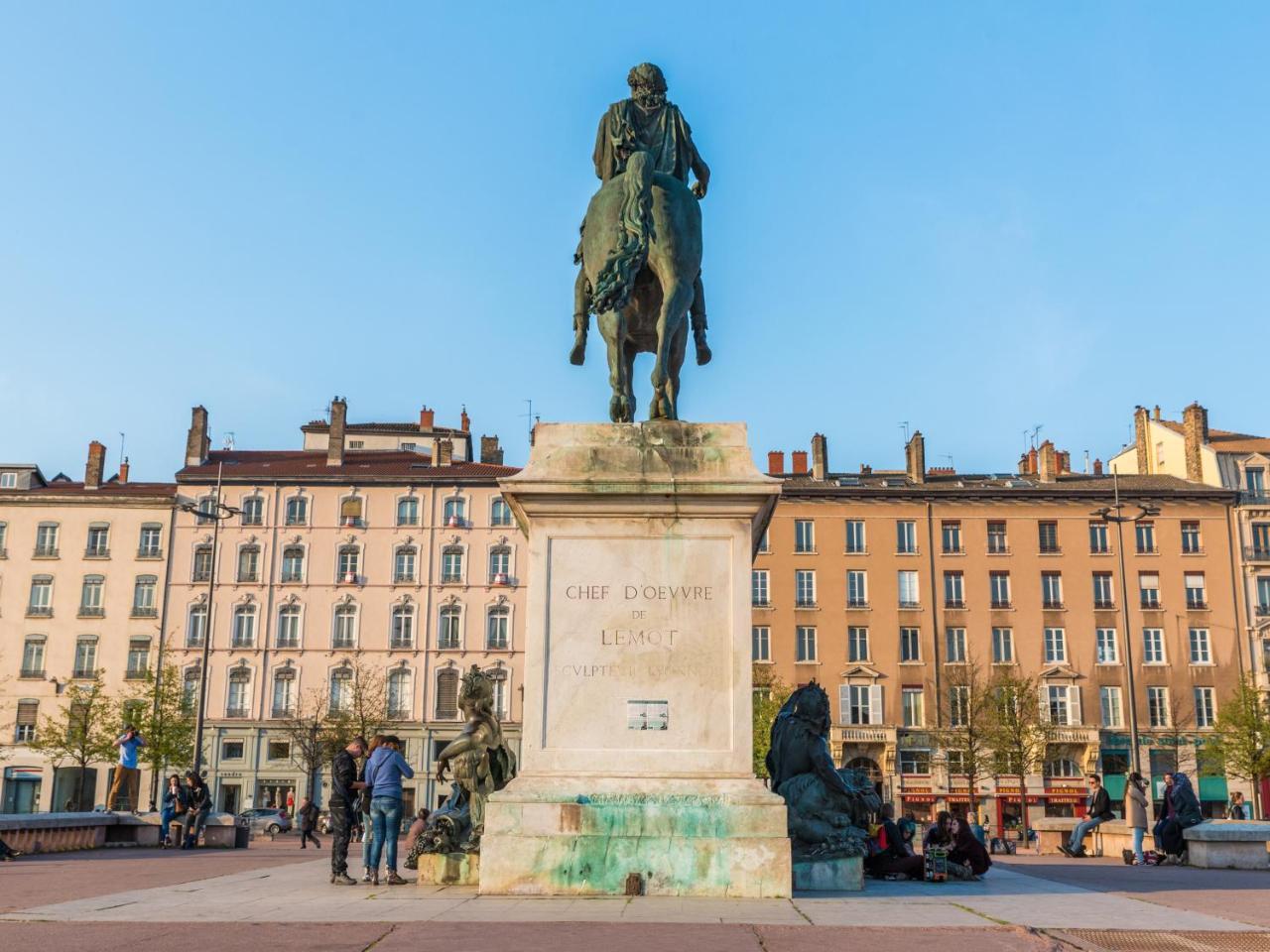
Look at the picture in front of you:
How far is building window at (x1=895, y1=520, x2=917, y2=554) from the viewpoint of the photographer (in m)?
72.9

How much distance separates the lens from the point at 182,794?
2733 centimetres

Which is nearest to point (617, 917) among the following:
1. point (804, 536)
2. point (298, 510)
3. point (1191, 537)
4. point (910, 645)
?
point (910, 645)

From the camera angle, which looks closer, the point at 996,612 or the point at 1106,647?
the point at 1106,647

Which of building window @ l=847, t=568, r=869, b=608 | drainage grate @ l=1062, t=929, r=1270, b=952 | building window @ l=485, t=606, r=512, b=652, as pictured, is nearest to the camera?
drainage grate @ l=1062, t=929, r=1270, b=952

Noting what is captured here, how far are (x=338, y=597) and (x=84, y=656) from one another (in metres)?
14.6

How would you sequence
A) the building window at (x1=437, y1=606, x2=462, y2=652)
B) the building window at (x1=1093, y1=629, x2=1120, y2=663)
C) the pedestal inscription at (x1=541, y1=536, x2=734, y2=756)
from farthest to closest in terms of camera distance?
the building window at (x1=437, y1=606, x2=462, y2=652)
the building window at (x1=1093, y1=629, x2=1120, y2=663)
the pedestal inscription at (x1=541, y1=536, x2=734, y2=756)

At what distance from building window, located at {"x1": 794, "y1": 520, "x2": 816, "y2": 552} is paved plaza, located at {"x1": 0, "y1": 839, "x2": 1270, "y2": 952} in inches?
2363

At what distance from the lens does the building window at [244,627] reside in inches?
2899

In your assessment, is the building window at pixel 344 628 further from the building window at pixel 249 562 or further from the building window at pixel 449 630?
the building window at pixel 249 562

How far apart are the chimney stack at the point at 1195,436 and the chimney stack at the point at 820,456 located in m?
20.5

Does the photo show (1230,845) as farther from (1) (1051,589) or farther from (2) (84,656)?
(2) (84,656)

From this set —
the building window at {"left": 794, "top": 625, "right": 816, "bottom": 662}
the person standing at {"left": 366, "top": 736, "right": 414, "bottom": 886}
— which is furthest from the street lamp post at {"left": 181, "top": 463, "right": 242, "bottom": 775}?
the person standing at {"left": 366, "top": 736, "right": 414, "bottom": 886}

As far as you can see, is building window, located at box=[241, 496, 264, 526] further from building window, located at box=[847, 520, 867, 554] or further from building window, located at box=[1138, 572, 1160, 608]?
building window, located at box=[1138, 572, 1160, 608]

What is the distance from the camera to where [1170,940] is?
7770 mm
